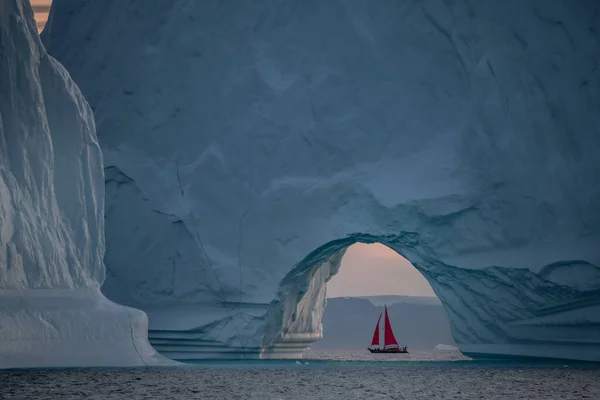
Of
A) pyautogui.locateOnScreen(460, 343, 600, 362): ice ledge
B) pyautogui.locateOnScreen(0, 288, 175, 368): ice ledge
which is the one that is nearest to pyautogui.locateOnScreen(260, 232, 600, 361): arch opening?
pyautogui.locateOnScreen(460, 343, 600, 362): ice ledge

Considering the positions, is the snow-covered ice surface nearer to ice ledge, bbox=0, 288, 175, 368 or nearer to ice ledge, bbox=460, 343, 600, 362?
ice ledge, bbox=0, 288, 175, 368

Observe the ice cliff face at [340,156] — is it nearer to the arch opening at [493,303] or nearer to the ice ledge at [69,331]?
the arch opening at [493,303]

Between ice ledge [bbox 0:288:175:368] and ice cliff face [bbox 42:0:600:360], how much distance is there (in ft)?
10.6

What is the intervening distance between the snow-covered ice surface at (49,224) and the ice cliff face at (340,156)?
9.83ft

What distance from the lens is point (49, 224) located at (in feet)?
31.9

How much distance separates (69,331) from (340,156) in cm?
530

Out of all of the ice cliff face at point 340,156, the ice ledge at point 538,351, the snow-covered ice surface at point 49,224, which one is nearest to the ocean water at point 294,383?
the snow-covered ice surface at point 49,224

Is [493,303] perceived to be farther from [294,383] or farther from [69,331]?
[69,331]

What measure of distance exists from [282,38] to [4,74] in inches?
206

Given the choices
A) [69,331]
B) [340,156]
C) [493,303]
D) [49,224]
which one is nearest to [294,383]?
[69,331]

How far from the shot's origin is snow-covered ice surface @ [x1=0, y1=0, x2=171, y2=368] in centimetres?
882

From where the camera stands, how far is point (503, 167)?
12414 millimetres

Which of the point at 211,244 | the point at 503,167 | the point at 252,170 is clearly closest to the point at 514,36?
the point at 503,167

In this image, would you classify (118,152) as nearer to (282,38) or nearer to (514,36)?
(282,38)
